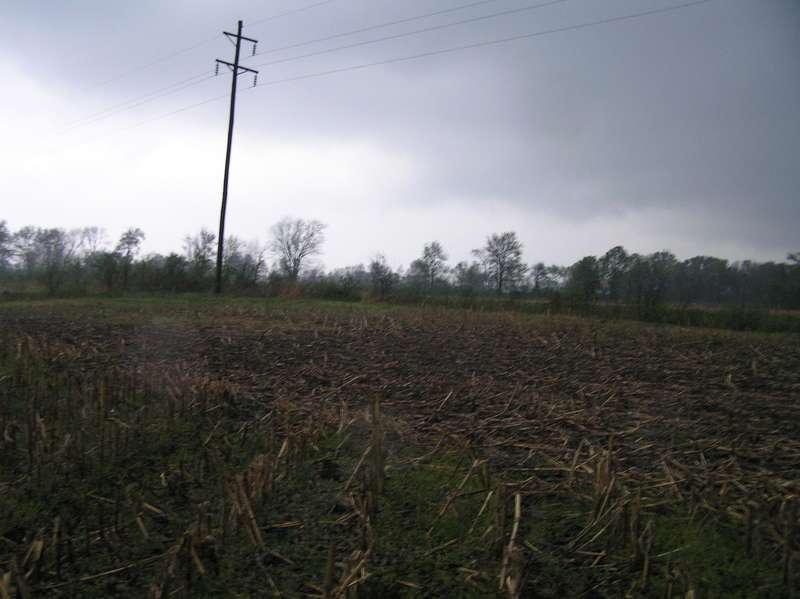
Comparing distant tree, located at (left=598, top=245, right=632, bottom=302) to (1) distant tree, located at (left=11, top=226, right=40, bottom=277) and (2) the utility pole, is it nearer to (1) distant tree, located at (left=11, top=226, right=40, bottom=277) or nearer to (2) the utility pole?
(2) the utility pole

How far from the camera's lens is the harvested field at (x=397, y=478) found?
2.46 m

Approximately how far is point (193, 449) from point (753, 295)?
1922cm

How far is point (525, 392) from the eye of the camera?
4.96 meters

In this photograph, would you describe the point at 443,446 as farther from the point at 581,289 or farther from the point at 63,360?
the point at 581,289

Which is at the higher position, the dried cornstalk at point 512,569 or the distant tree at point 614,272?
the distant tree at point 614,272

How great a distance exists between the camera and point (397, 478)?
3338 mm

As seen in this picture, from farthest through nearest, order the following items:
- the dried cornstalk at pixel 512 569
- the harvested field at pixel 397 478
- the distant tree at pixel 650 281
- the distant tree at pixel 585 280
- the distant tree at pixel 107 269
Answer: the distant tree at pixel 107 269, the distant tree at pixel 585 280, the distant tree at pixel 650 281, the harvested field at pixel 397 478, the dried cornstalk at pixel 512 569

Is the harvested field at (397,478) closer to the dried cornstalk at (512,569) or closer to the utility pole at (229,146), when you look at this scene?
the dried cornstalk at (512,569)

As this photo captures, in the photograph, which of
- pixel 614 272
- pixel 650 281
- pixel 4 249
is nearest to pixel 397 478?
pixel 650 281

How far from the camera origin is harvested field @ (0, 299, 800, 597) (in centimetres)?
246

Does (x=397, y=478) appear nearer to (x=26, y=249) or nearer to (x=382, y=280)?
(x=382, y=280)

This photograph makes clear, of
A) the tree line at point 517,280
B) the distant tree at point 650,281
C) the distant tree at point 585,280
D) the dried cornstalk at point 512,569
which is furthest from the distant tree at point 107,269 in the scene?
the dried cornstalk at point 512,569

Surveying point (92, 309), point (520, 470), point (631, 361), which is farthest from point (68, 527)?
point (92, 309)

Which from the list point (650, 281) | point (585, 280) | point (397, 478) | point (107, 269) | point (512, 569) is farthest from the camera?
point (107, 269)
